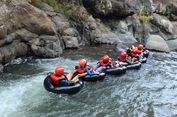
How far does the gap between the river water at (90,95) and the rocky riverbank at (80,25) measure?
2.80 ft

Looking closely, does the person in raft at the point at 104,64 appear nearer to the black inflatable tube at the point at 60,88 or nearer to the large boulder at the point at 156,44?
the black inflatable tube at the point at 60,88

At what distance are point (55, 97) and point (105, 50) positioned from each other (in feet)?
Result: 24.8

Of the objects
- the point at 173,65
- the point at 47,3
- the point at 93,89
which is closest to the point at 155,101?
the point at 93,89

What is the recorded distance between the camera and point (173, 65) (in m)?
16.2

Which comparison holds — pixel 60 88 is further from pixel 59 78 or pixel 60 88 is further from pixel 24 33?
pixel 24 33

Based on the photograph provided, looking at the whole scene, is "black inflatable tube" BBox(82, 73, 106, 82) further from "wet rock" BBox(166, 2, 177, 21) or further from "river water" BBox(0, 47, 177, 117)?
"wet rock" BBox(166, 2, 177, 21)

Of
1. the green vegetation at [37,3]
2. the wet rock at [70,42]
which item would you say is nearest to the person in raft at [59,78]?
the wet rock at [70,42]

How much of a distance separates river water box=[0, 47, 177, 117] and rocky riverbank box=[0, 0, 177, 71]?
2.80ft

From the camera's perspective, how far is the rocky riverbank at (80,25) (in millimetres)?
13625

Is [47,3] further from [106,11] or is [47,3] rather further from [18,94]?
[18,94]

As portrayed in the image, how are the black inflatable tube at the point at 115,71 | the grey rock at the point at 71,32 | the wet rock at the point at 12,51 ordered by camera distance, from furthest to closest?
1. the grey rock at the point at 71,32
2. the black inflatable tube at the point at 115,71
3. the wet rock at the point at 12,51

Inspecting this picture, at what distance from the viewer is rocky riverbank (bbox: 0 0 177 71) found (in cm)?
1362

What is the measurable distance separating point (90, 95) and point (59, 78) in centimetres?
130

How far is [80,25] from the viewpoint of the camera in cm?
1830
